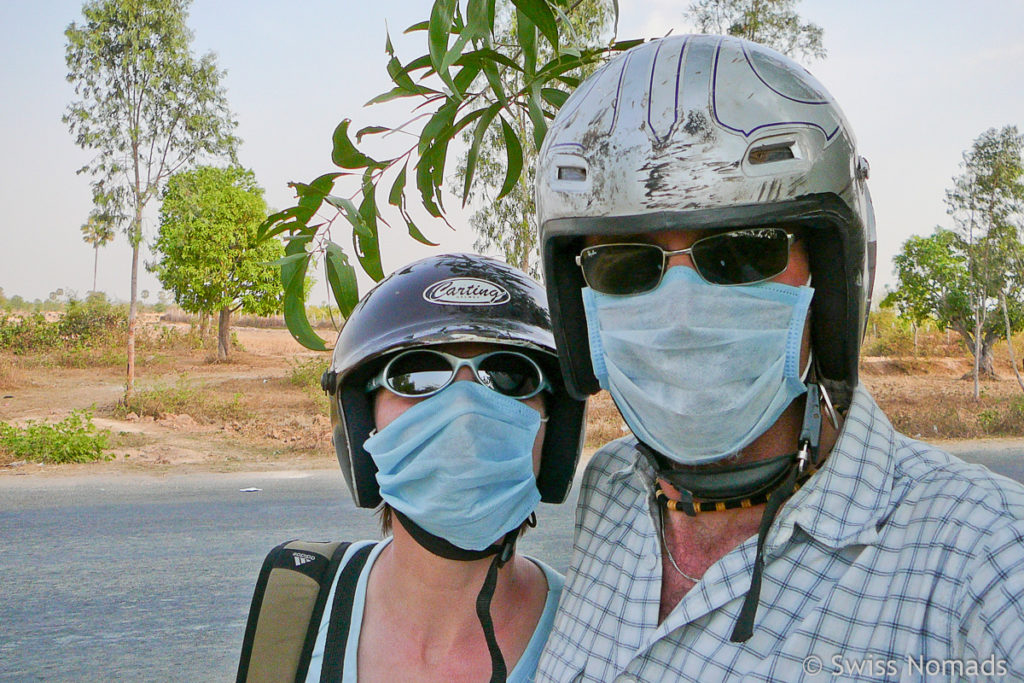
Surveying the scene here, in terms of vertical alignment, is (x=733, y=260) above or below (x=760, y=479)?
above

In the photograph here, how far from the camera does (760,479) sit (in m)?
1.55

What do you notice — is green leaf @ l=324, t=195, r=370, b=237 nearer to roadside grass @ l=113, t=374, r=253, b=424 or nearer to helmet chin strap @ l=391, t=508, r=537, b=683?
helmet chin strap @ l=391, t=508, r=537, b=683

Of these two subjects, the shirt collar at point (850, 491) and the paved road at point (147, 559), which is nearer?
the shirt collar at point (850, 491)

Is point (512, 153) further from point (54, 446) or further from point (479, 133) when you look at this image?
point (54, 446)

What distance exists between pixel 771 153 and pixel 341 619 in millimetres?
1238

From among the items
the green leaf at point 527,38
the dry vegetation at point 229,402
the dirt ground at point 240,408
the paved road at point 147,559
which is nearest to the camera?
the green leaf at point 527,38

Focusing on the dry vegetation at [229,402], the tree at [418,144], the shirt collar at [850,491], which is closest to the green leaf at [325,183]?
the tree at [418,144]

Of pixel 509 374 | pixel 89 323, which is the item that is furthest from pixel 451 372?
pixel 89 323

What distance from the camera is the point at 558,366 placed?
2.12m

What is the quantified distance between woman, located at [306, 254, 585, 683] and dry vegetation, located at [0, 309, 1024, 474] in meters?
10.6

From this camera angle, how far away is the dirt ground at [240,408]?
13.0m

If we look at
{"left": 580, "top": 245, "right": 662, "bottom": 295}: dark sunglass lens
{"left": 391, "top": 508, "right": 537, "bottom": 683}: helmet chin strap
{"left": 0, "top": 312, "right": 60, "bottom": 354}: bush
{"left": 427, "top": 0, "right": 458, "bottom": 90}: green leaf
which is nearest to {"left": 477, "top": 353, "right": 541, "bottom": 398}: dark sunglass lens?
{"left": 391, "top": 508, "right": 537, "bottom": 683}: helmet chin strap

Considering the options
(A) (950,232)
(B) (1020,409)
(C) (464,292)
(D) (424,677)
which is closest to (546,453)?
(C) (464,292)

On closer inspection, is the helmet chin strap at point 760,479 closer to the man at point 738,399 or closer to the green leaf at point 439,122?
the man at point 738,399
